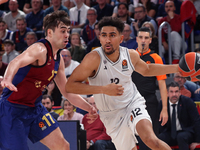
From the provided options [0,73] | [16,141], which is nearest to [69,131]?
[16,141]

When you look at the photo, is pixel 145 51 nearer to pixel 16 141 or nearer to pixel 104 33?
pixel 104 33

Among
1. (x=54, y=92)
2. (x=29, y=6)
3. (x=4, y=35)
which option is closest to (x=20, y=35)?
(x=4, y=35)

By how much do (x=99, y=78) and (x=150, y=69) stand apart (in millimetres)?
747

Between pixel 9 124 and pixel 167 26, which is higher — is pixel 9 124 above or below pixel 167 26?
below

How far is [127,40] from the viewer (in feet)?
25.3

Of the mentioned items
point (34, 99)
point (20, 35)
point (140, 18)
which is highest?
point (140, 18)

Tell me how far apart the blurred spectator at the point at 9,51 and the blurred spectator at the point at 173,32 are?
4.06 meters

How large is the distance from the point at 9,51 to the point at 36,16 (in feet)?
6.61

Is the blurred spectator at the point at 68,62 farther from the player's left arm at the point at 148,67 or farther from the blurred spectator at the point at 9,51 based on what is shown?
the player's left arm at the point at 148,67

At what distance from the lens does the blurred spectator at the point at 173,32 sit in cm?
802

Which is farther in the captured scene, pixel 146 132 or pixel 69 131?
pixel 69 131

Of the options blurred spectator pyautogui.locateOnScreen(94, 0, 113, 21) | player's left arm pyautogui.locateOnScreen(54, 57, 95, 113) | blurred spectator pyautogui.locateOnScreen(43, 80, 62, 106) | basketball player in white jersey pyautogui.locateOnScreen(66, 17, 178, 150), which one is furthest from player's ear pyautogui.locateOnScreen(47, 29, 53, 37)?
blurred spectator pyautogui.locateOnScreen(94, 0, 113, 21)

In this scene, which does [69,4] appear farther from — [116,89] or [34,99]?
[116,89]

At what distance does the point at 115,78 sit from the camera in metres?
3.87
